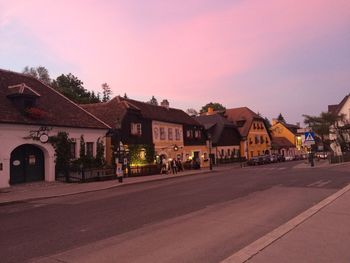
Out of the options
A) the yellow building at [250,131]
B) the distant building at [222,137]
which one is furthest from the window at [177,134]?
the yellow building at [250,131]

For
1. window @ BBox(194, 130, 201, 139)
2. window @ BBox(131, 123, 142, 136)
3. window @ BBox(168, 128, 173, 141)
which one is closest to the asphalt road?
window @ BBox(131, 123, 142, 136)

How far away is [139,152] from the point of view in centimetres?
4009

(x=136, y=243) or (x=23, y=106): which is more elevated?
(x=23, y=106)

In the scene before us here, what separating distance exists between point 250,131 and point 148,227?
65662 millimetres

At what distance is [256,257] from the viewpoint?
22.5 feet

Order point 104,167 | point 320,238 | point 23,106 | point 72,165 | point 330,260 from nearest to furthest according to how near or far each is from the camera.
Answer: point 330,260 < point 320,238 < point 23,106 < point 72,165 < point 104,167

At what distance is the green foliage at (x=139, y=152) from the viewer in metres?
39.0

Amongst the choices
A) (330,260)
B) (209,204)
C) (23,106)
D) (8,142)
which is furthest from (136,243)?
(23,106)

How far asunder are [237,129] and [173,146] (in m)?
25.6

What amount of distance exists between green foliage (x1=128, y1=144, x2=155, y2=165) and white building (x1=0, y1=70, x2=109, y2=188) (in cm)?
814

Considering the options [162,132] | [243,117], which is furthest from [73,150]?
[243,117]

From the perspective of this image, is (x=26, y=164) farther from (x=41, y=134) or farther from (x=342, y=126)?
(x=342, y=126)

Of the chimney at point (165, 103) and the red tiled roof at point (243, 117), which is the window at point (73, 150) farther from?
the red tiled roof at point (243, 117)

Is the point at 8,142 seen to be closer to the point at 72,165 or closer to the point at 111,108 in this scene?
the point at 72,165
